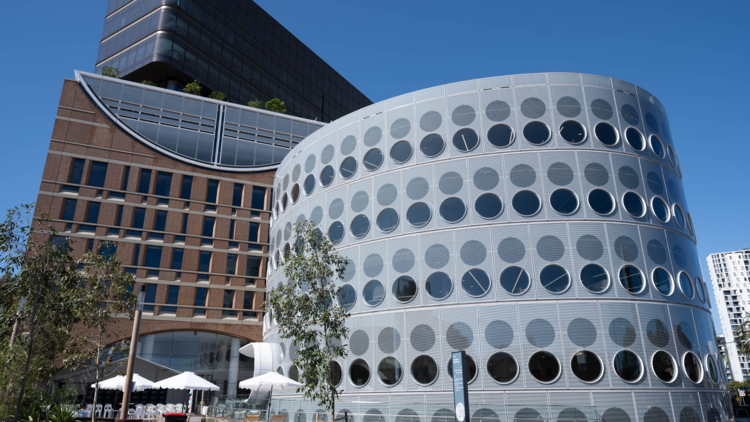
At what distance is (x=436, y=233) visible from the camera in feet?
76.9

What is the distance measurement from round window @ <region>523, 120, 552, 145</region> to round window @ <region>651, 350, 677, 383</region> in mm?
10277

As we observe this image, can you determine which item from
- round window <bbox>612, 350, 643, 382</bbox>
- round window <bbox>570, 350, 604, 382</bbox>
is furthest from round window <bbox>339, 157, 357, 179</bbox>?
round window <bbox>612, 350, 643, 382</bbox>

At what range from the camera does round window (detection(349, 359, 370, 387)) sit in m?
23.0

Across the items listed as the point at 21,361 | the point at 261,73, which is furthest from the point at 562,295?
the point at 261,73

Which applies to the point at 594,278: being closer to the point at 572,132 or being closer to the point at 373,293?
the point at 572,132

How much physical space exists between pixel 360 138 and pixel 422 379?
13162 mm

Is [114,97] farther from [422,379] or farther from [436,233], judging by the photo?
[422,379]

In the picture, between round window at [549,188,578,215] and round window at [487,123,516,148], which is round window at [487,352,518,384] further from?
round window at [487,123,516,148]

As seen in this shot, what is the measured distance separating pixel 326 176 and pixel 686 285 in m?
18.7

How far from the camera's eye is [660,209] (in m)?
23.3

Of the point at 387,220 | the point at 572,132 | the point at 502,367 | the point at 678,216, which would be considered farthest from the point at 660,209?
the point at 387,220

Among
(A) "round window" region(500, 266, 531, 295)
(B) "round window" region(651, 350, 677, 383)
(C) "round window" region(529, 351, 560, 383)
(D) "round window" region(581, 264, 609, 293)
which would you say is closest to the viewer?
(C) "round window" region(529, 351, 560, 383)

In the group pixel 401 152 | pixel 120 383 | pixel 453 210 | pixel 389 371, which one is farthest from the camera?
pixel 120 383

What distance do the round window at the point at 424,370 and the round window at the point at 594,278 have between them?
7.26 metres
